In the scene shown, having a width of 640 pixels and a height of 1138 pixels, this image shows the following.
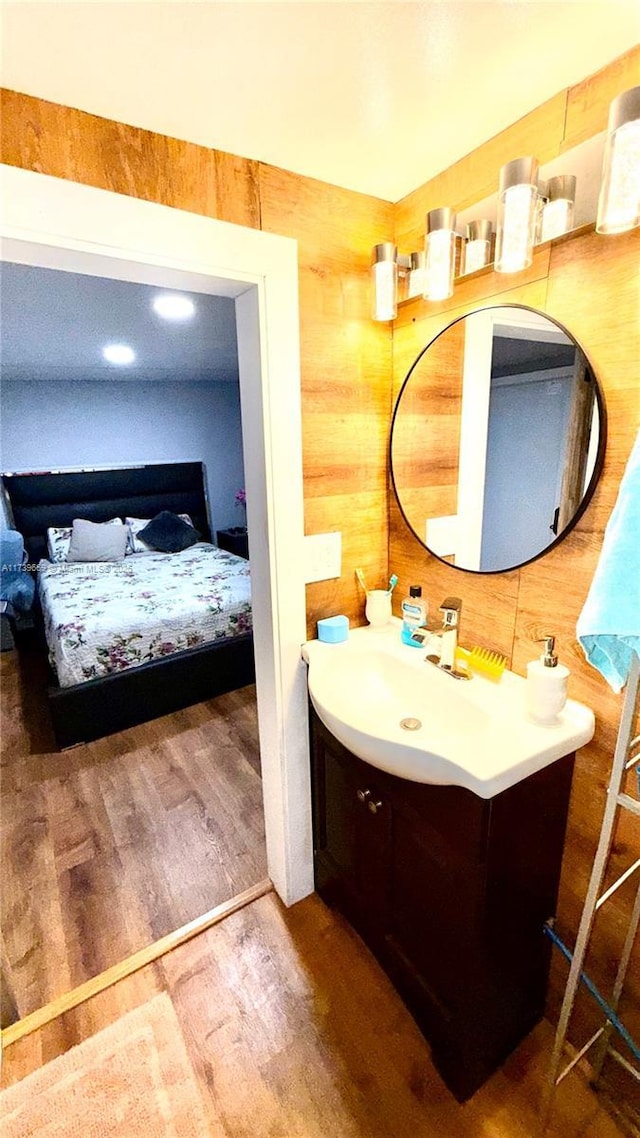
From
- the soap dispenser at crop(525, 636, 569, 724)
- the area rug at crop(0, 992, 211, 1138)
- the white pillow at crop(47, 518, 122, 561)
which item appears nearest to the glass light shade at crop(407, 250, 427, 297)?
the soap dispenser at crop(525, 636, 569, 724)

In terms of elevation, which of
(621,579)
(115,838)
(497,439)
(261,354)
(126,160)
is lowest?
(115,838)

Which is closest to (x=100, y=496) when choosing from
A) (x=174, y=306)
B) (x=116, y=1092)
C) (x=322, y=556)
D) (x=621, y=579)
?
Result: (x=174, y=306)

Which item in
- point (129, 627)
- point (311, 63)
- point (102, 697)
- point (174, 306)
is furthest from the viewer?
point (129, 627)

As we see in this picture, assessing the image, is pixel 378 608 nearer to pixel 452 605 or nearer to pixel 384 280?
pixel 452 605

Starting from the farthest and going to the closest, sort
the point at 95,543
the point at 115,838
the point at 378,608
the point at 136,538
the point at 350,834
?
the point at 136,538 < the point at 95,543 < the point at 115,838 < the point at 378,608 < the point at 350,834

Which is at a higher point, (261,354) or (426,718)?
(261,354)

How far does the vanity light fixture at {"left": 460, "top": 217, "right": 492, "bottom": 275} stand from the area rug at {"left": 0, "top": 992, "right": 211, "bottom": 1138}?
7.15ft

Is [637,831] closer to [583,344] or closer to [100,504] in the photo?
[583,344]

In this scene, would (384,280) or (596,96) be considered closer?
(596,96)

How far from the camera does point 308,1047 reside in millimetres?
1250

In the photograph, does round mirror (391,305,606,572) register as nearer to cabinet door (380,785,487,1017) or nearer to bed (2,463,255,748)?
cabinet door (380,785,487,1017)

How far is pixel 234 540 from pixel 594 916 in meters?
4.33

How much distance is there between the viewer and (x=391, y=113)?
1.01 m

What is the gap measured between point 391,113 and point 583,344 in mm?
655
